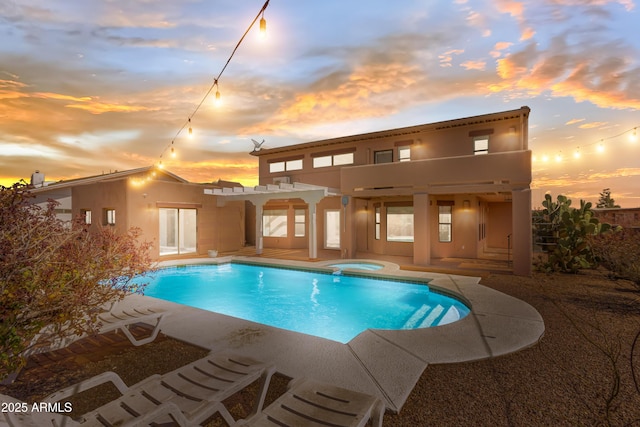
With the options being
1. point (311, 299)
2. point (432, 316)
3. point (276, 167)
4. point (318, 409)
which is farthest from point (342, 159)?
point (318, 409)

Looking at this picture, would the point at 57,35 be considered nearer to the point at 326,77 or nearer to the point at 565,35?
the point at 326,77

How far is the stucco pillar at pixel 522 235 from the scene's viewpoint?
11.5 metres

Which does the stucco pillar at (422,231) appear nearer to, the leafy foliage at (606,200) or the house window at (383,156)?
the house window at (383,156)

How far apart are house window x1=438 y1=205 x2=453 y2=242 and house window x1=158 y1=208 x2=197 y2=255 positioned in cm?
1376

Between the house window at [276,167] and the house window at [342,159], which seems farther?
the house window at [276,167]

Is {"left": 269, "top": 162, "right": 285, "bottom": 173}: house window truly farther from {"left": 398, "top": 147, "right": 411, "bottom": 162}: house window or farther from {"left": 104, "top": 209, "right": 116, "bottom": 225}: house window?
{"left": 104, "top": 209, "right": 116, "bottom": 225}: house window

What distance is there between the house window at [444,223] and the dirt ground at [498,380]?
9386mm

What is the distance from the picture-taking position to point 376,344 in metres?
5.27

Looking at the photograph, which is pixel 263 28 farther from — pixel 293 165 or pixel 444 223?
pixel 293 165

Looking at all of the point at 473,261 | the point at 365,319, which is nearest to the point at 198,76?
the point at 365,319

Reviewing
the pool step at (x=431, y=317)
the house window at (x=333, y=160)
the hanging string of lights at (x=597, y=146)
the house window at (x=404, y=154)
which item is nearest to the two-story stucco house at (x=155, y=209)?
the house window at (x=333, y=160)

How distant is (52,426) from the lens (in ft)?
7.13

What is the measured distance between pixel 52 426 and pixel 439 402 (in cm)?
369

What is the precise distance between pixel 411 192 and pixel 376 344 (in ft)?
32.8
